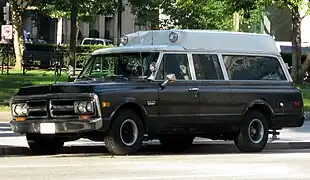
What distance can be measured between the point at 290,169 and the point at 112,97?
324 cm

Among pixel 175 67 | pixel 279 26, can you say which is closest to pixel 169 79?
pixel 175 67

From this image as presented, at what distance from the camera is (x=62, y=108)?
13.5 meters

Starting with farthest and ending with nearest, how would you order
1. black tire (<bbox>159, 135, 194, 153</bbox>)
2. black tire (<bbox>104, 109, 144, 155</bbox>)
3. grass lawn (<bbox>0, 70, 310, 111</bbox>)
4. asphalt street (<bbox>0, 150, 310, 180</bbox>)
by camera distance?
1. grass lawn (<bbox>0, 70, 310, 111</bbox>)
2. black tire (<bbox>159, 135, 194, 153</bbox>)
3. black tire (<bbox>104, 109, 144, 155</bbox>)
4. asphalt street (<bbox>0, 150, 310, 180</bbox>)

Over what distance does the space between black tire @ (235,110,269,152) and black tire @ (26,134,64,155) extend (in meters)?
3.48

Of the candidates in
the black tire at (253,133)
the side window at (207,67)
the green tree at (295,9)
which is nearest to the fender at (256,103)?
the black tire at (253,133)

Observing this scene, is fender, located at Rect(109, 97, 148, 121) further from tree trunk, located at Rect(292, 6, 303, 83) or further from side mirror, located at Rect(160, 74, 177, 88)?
tree trunk, located at Rect(292, 6, 303, 83)

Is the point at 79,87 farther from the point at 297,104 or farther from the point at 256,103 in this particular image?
the point at 297,104

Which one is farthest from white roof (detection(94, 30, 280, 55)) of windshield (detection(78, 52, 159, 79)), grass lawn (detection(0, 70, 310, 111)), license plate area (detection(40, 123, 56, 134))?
grass lawn (detection(0, 70, 310, 111))

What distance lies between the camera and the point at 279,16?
68.2 meters

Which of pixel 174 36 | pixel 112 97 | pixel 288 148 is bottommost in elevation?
pixel 288 148

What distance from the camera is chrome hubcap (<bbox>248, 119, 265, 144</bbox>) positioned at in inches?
612

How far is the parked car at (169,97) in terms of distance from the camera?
13547 millimetres

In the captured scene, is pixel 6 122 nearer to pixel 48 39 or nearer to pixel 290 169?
pixel 290 169

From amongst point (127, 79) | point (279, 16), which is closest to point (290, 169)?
point (127, 79)
